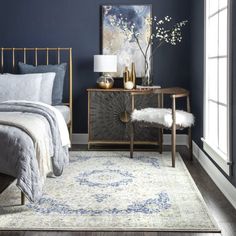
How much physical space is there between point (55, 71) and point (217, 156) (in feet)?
7.98

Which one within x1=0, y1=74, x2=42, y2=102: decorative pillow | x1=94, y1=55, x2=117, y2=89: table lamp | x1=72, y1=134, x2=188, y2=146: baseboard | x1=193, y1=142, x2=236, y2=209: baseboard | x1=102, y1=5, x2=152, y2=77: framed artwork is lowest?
x1=193, y1=142, x2=236, y2=209: baseboard

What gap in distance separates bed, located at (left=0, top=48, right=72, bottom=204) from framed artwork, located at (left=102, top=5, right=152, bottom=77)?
0.56 meters

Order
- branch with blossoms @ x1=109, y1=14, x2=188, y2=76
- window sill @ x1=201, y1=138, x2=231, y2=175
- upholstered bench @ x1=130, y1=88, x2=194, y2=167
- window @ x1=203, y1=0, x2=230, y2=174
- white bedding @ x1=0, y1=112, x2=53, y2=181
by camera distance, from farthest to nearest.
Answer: branch with blossoms @ x1=109, y1=14, x2=188, y2=76 → upholstered bench @ x1=130, y1=88, x2=194, y2=167 → window @ x1=203, y1=0, x2=230, y2=174 → window sill @ x1=201, y1=138, x2=231, y2=175 → white bedding @ x1=0, y1=112, x2=53, y2=181

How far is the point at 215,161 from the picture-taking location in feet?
13.4

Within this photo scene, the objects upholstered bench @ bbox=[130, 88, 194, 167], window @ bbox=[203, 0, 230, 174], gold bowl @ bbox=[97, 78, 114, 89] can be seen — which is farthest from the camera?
gold bowl @ bbox=[97, 78, 114, 89]

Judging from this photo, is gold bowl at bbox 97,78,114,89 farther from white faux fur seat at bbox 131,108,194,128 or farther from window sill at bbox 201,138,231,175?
window sill at bbox 201,138,231,175

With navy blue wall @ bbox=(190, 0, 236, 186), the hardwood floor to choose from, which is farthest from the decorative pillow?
the hardwood floor

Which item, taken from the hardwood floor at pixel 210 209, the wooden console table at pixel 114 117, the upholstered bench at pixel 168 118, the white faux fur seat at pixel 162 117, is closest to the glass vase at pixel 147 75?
the wooden console table at pixel 114 117

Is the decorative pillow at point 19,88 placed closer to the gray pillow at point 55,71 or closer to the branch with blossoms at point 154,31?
the gray pillow at point 55,71

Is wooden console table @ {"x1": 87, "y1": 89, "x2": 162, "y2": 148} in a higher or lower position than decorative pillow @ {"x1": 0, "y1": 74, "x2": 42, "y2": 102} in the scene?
lower

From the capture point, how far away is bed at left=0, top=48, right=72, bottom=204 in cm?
316

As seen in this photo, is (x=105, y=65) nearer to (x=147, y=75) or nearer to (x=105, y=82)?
(x=105, y=82)

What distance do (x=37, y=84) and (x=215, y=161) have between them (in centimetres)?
224

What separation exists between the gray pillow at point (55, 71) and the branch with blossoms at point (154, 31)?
934 millimetres
